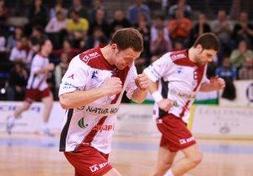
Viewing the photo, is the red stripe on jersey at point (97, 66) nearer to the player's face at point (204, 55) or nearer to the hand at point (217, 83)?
the player's face at point (204, 55)

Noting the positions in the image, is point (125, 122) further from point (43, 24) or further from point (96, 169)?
point (96, 169)

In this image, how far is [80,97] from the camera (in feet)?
18.0

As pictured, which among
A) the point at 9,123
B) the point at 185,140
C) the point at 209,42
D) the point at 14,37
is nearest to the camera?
the point at 209,42

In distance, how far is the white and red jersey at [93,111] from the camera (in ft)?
19.0

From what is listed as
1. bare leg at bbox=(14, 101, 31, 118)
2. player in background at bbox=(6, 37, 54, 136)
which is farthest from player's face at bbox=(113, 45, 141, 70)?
bare leg at bbox=(14, 101, 31, 118)

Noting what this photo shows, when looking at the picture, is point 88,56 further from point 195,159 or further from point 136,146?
point 136,146

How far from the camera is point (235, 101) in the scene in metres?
17.3

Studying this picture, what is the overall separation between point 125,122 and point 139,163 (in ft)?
17.1

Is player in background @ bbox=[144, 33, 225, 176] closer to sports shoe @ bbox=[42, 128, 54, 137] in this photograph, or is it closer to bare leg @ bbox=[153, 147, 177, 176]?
bare leg @ bbox=[153, 147, 177, 176]

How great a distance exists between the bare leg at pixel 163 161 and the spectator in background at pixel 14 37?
1143 cm

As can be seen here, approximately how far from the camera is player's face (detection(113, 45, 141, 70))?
5520 millimetres

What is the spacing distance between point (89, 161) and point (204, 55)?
9.25 ft

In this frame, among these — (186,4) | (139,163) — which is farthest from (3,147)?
(186,4)

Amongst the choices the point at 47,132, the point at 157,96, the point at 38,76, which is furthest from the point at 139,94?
the point at 47,132
